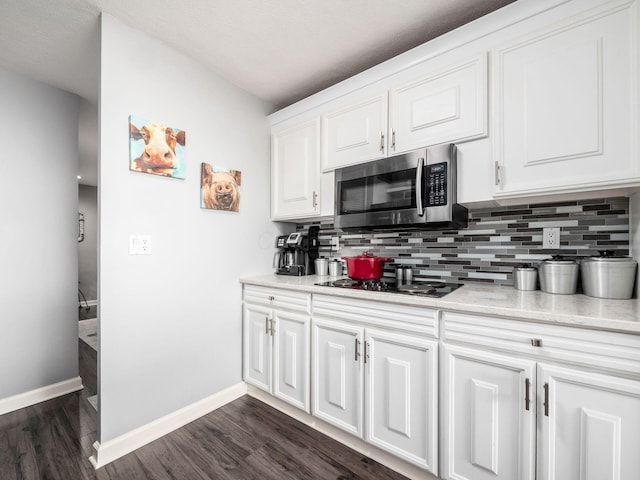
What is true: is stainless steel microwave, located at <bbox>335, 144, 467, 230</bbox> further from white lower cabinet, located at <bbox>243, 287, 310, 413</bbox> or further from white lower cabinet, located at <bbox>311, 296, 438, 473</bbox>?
white lower cabinet, located at <bbox>243, 287, 310, 413</bbox>

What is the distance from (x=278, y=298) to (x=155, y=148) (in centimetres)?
127

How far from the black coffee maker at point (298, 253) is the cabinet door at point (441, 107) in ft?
3.34

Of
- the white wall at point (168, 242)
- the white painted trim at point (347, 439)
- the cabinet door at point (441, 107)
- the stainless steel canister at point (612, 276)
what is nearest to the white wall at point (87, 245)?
the white wall at point (168, 242)

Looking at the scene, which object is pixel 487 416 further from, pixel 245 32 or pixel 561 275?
pixel 245 32

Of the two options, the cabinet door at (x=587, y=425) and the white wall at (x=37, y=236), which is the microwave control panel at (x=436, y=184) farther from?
the white wall at (x=37, y=236)

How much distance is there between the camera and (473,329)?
4.22 feet

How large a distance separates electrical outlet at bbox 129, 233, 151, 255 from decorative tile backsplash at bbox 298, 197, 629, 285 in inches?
62.3

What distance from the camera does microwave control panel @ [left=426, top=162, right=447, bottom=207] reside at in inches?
63.6

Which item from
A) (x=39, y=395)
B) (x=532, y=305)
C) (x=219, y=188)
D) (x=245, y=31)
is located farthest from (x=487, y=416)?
(x=39, y=395)

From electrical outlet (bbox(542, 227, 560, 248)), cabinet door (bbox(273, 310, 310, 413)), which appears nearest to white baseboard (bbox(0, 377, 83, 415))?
cabinet door (bbox(273, 310, 310, 413))

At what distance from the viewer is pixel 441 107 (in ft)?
5.49

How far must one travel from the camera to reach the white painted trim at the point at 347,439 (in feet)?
4.99

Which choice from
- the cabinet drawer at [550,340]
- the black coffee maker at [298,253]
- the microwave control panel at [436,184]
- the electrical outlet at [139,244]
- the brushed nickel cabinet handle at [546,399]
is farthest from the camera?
the black coffee maker at [298,253]

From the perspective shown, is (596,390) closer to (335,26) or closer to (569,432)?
(569,432)
